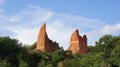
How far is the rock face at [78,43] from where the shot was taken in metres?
104

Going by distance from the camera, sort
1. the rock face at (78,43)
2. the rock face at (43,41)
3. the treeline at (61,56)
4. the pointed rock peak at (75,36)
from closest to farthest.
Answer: the treeline at (61,56) → the rock face at (43,41) → the rock face at (78,43) → the pointed rock peak at (75,36)

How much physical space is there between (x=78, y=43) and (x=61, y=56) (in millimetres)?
13309

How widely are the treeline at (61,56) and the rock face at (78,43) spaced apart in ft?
24.1

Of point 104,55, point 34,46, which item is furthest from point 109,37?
point 34,46

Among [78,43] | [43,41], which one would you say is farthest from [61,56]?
[78,43]

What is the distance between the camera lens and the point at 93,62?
279 feet

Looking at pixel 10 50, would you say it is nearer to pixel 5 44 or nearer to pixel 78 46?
pixel 5 44

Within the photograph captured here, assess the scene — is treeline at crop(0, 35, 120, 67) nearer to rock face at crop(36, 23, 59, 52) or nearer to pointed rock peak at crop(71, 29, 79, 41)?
rock face at crop(36, 23, 59, 52)

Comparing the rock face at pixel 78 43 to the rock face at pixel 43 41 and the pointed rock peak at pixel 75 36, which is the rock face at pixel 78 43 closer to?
the pointed rock peak at pixel 75 36

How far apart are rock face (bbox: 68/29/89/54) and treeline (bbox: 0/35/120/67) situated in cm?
734

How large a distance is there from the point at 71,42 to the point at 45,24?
26.7ft

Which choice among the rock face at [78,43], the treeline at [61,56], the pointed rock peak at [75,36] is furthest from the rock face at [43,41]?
the pointed rock peak at [75,36]

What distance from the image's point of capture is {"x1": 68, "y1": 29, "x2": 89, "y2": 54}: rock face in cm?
10419

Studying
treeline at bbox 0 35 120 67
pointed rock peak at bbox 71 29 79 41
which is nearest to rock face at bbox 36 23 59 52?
treeline at bbox 0 35 120 67
